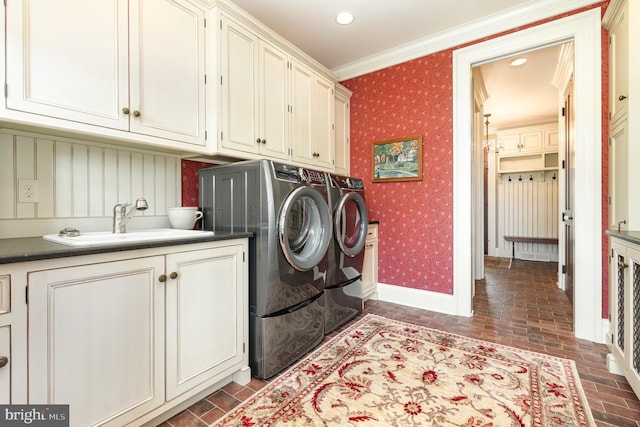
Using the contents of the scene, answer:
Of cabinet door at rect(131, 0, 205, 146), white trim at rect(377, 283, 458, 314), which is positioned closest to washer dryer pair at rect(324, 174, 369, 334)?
white trim at rect(377, 283, 458, 314)

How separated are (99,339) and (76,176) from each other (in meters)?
1.02

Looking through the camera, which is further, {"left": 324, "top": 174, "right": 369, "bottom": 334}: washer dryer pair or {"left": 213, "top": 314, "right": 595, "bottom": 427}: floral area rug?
{"left": 324, "top": 174, "right": 369, "bottom": 334}: washer dryer pair

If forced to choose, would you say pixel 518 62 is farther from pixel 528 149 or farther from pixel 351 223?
pixel 528 149

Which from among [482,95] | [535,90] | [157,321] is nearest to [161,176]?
[157,321]

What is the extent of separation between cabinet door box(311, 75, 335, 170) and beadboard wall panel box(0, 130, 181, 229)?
4.48ft

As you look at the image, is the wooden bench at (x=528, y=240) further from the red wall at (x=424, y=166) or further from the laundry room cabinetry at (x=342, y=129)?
the laundry room cabinetry at (x=342, y=129)

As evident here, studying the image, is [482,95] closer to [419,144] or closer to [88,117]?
[419,144]

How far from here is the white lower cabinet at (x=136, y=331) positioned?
3.34 ft

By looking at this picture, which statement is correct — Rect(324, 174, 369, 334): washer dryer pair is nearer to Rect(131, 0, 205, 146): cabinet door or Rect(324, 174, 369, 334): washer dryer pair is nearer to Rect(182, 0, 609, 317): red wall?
Rect(182, 0, 609, 317): red wall

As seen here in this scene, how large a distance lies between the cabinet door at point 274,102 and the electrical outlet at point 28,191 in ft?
4.28

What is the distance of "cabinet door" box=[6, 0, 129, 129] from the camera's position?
121 cm

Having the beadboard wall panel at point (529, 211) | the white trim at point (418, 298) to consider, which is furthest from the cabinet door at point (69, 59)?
the beadboard wall panel at point (529, 211)

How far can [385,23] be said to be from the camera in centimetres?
262

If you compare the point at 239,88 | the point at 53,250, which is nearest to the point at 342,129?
the point at 239,88
